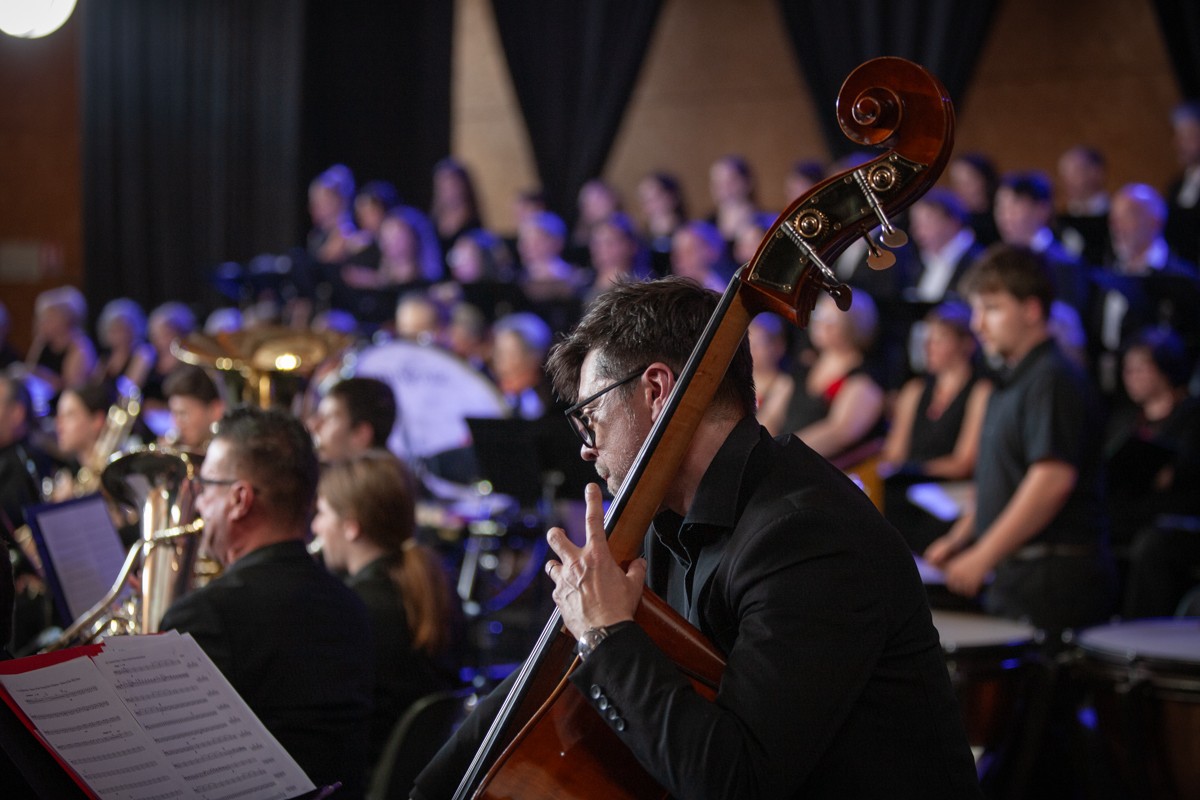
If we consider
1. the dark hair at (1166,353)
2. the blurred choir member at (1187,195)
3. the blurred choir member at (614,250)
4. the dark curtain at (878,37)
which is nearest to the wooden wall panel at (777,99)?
the dark curtain at (878,37)

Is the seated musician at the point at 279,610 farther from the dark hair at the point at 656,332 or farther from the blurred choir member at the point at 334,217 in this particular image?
the blurred choir member at the point at 334,217

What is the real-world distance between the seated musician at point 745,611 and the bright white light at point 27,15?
689 centimetres

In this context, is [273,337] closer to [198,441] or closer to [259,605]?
[198,441]

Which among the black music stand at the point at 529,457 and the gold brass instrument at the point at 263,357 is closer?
the gold brass instrument at the point at 263,357

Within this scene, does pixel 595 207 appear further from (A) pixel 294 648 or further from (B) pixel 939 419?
(A) pixel 294 648

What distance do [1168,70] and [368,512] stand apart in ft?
24.4

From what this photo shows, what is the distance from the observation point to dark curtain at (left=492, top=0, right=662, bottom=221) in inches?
406

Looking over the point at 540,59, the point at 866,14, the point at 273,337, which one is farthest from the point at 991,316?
the point at 540,59

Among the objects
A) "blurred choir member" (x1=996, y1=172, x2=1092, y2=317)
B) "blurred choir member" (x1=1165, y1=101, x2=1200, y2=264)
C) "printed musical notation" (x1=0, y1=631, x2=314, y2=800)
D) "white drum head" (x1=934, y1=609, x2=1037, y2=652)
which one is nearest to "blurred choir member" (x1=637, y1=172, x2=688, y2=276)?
"blurred choir member" (x1=996, y1=172, x2=1092, y2=317)

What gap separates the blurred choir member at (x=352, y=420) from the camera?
4.34 meters

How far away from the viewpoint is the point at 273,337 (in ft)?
15.0

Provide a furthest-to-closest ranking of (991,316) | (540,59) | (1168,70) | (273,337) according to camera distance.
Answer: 1. (540,59)
2. (1168,70)
3. (273,337)
4. (991,316)

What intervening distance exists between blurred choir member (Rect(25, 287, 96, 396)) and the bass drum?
3.62 meters

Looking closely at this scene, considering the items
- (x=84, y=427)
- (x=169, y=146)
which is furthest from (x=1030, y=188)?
(x=169, y=146)
